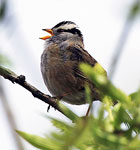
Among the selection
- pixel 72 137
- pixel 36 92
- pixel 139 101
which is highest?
pixel 36 92

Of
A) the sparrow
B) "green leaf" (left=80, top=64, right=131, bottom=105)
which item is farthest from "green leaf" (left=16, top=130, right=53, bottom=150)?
the sparrow

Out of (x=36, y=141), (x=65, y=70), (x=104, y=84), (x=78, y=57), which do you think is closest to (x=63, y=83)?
(x=65, y=70)

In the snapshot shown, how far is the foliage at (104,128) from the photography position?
2.02 feet

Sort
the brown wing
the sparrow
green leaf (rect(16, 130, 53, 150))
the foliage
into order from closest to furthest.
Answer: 1. the foliage
2. green leaf (rect(16, 130, 53, 150))
3. the sparrow
4. the brown wing

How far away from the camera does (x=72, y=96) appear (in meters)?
4.80

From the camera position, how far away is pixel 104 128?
2.24ft

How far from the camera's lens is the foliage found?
62cm

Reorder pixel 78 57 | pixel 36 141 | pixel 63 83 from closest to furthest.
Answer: pixel 36 141 < pixel 63 83 < pixel 78 57

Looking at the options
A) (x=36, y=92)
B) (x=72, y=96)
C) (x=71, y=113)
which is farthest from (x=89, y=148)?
(x=72, y=96)

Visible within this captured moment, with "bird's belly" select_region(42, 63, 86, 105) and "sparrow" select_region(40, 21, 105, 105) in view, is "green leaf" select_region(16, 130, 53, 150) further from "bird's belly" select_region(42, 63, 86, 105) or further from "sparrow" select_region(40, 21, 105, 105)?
"bird's belly" select_region(42, 63, 86, 105)

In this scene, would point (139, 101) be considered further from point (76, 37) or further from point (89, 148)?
point (76, 37)

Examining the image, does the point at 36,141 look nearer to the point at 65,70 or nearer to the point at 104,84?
the point at 104,84

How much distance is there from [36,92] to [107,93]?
1985 mm

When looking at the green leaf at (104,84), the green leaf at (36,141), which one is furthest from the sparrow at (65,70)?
the green leaf at (104,84)
